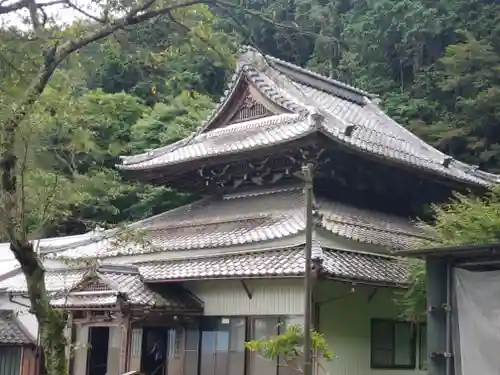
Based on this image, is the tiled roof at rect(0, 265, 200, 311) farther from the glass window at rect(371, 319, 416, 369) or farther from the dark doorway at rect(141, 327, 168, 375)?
the glass window at rect(371, 319, 416, 369)

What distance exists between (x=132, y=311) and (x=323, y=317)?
11.2ft

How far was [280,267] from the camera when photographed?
11781 millimetres

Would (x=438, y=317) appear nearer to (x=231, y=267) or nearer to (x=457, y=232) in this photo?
(x=457, y=232)

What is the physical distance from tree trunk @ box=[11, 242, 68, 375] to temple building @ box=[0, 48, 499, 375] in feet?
11.0

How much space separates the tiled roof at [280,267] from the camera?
11719 mm

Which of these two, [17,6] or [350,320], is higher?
[17,6]

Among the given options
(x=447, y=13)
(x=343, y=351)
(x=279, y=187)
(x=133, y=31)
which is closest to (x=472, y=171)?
(x=279, y=187)

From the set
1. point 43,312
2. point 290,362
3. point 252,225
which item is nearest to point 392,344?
point 290,362

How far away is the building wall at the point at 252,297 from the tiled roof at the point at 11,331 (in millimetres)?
5030

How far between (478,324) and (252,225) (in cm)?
635

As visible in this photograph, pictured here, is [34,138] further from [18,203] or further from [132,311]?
[132,311]

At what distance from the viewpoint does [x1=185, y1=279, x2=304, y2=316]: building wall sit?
12438mm

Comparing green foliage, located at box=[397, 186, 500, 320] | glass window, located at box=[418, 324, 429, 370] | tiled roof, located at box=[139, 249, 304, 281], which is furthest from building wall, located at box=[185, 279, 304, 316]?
glass window, located at box=[418, 324, 429, 370]

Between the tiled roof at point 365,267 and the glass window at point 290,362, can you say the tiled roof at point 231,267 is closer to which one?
the tiled roof at point 365,267
